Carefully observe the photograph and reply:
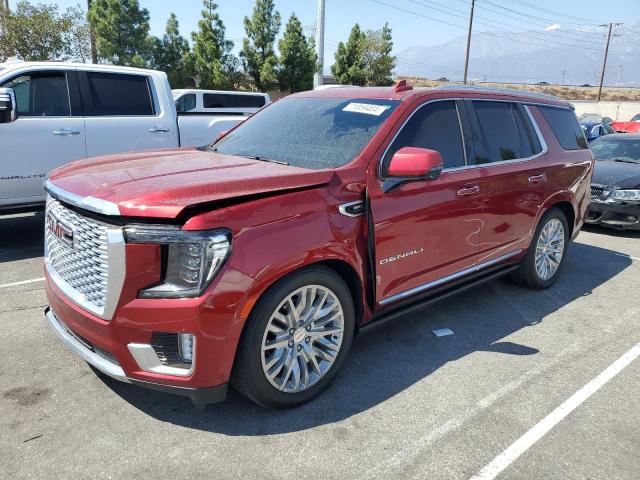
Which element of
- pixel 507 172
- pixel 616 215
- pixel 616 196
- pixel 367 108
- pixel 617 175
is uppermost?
pixel 367 108

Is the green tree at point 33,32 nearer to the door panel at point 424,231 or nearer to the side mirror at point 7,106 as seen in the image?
the side mirror at point 7,106

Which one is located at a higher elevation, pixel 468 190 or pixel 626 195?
pixel 468 190

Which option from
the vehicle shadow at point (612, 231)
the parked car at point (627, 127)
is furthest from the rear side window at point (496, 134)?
the parked car at point (627, 127)

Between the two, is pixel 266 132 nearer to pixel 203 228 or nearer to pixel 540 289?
pixel 203 228

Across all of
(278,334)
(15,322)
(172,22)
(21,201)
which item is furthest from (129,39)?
(278,334)

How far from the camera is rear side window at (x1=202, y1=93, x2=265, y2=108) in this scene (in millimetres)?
15914

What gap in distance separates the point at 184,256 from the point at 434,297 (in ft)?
6.83

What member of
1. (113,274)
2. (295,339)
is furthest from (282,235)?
(113,274)

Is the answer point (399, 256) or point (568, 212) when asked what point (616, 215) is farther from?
point (399, 256)

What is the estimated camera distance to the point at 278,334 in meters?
2.86

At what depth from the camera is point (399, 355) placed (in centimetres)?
374

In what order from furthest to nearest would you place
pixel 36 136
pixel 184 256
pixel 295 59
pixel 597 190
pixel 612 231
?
pixel 295 59
pixel 612 231
pixel 597 190
pixel 36 136
pixel 184 256

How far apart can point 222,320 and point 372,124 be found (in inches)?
68.7

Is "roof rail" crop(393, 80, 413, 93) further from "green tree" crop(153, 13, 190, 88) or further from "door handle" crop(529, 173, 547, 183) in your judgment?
"green tree" crop(153, 13, 190, 88)
